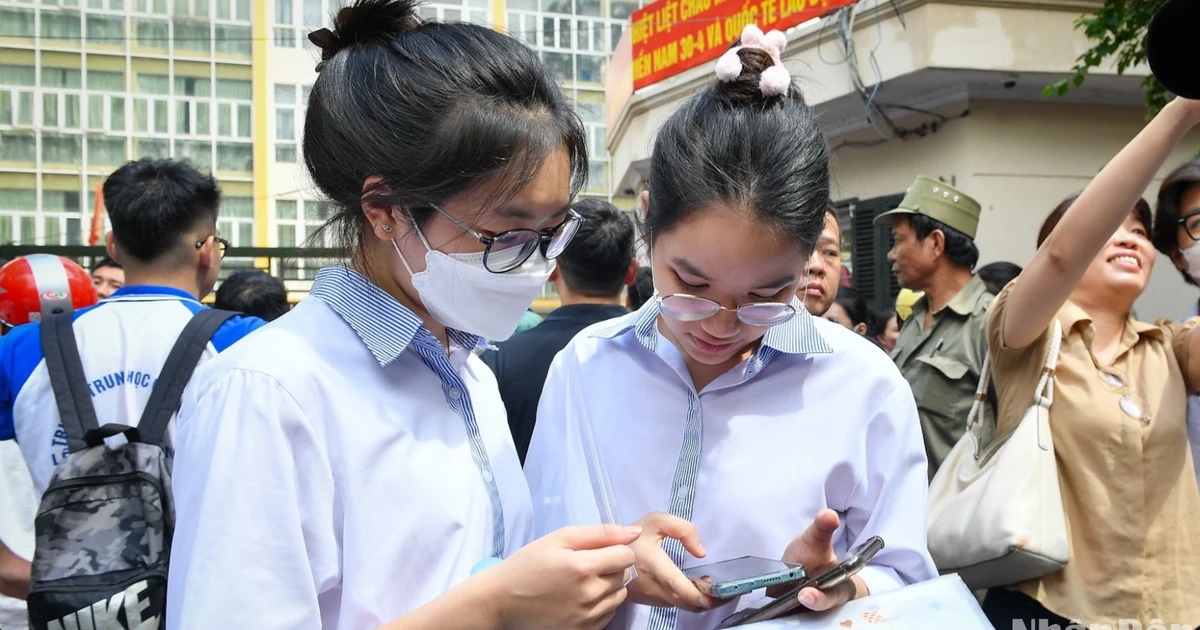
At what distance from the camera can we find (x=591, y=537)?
1.19 meters

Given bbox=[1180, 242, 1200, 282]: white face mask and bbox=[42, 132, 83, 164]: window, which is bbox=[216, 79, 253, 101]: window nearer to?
bbox=[42, 132, 83, 164]: window

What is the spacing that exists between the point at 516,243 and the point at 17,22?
2605 cm

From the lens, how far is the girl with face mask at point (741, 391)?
1.52 metres

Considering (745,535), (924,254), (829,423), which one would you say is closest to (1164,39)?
(829,423)

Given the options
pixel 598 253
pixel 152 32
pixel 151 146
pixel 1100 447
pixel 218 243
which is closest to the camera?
pixel 1100 447

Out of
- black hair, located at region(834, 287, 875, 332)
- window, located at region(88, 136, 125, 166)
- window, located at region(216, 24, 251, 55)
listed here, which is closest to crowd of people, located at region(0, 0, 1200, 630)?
black hair, located at region(834, 287, 875, 332)

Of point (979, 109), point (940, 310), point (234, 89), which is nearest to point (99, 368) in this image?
point (940, 310)

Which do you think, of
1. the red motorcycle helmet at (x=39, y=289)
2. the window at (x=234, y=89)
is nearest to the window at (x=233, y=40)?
the window at (x=234, y=89)

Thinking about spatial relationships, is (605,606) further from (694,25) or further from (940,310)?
(694,25)

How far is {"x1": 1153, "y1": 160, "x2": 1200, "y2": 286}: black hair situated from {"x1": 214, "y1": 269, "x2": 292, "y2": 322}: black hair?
11.6ft

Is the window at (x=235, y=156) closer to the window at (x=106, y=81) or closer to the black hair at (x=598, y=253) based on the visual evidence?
the window at (x=106, y=81)

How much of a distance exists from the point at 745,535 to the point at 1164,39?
0.91 meters

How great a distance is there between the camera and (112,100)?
23.5m

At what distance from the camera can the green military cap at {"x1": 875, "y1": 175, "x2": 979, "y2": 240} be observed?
3930 mm
